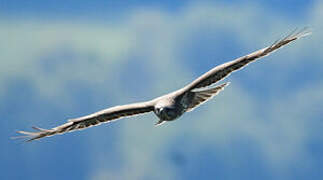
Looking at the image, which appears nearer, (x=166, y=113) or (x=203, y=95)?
(x=166, y=113)

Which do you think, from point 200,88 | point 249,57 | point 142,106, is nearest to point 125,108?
point 142,106

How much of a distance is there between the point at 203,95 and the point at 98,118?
11.6ft

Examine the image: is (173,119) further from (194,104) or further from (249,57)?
(249,57)

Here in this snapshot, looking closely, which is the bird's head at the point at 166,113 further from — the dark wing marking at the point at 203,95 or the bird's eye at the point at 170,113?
the dark wing marking at the point at 203,95

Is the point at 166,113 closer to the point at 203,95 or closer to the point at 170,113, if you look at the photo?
the point at 170,113

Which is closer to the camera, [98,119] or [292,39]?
[292,39]

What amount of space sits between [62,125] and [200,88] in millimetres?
4924

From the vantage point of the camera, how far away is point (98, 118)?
93.7 feet

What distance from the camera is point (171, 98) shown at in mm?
27188

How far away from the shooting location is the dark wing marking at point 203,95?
1090 inches

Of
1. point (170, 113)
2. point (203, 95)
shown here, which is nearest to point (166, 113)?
point (170, 113)

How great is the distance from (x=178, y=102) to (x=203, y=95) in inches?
41.7

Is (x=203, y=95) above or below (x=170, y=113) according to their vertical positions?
above

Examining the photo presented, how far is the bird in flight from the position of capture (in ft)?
88.3
